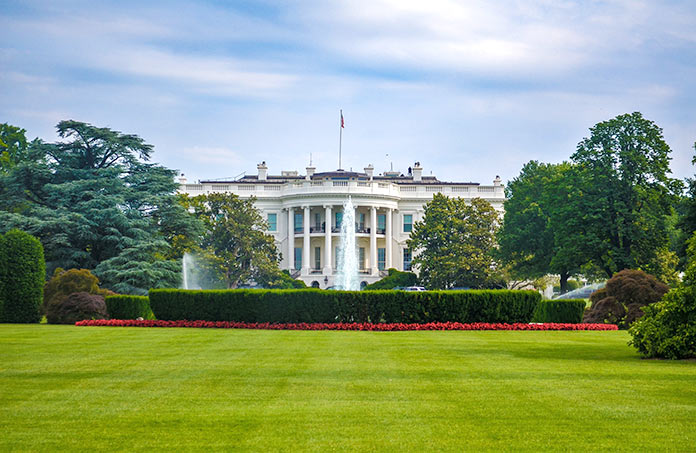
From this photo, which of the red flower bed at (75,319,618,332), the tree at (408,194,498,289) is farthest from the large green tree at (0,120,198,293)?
the tree at (408,194,498,289)

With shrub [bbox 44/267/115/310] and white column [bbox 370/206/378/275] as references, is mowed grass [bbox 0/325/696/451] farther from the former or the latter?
white column [bbox 370/206/378/275]

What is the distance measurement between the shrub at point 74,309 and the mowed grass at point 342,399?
11.1m

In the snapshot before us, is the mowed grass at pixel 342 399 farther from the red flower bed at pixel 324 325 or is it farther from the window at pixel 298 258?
the window at pixel 298 258

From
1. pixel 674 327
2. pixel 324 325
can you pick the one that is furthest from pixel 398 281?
pixel 674 327

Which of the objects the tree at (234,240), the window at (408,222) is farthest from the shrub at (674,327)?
the window at (408,222)

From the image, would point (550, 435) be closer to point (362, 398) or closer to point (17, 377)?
point (362, 398)

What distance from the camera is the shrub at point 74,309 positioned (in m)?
28.2

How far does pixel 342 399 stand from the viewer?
1041cm

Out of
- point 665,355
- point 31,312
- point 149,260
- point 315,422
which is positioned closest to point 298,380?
point 315,422

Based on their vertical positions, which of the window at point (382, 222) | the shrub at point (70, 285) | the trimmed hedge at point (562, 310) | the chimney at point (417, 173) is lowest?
the trimmed hedge at point (562, 310)

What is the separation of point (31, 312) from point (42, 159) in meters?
14.2

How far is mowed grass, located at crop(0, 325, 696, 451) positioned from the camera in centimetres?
819

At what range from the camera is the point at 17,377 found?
1239 centimetres

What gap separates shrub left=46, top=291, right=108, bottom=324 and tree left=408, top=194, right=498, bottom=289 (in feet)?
116
